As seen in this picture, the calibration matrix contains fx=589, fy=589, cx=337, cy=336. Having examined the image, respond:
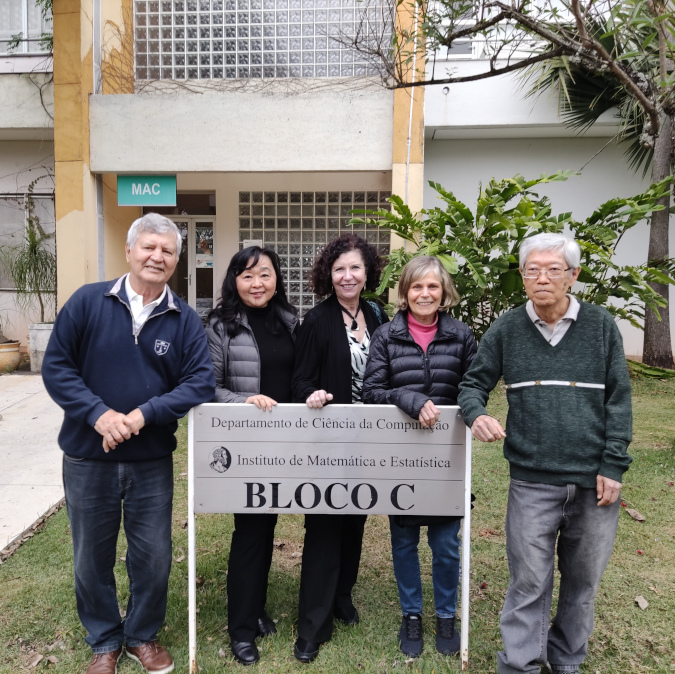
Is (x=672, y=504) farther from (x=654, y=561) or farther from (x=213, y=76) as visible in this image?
(x=213, y=76)

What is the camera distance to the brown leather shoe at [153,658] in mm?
2426

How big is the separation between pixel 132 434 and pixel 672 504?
3869mm

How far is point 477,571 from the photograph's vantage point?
3375 mm

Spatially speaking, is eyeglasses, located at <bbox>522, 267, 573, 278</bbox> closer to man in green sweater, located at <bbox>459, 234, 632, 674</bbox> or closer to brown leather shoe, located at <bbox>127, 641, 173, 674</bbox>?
man in green sweater, located at <bbox>459, 234, 632, 674</bbox>

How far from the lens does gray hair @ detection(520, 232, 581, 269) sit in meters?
2.12

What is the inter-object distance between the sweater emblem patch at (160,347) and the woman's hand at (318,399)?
0.60 m

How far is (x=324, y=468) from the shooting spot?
244 cm

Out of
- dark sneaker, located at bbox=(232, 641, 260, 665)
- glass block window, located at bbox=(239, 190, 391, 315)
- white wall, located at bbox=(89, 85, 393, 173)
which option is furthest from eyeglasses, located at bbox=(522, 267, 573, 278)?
glass block window, located at bbox=(239, 190, 391, 315)

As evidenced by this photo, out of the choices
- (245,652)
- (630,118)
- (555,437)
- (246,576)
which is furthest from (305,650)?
(630,118)

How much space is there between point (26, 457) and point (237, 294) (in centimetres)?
362

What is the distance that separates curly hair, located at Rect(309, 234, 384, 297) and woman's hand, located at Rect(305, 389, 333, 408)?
0.64 meters

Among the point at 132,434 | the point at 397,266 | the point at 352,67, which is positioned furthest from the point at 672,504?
the point at 352,67

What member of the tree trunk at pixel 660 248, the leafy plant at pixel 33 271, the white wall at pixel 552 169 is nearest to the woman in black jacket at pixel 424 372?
the tree trunk at pixel 660 248

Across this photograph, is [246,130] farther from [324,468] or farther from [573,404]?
[573,404]
